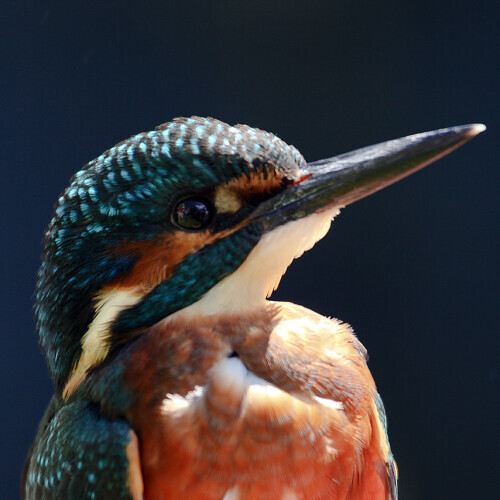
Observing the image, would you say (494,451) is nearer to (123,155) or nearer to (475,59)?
(475,59)

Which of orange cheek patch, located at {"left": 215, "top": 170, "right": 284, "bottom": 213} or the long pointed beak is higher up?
orange cheek patch, located at {"left": 215, "top": 170, "right": 284, "bottom": 213}

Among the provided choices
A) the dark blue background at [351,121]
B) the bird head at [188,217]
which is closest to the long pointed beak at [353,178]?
the bird head at [188,217]

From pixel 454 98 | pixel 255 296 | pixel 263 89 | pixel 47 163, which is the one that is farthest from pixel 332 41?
pixel 255 296

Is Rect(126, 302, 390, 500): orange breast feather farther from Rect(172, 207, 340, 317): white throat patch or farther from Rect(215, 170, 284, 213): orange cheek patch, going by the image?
Rect(215, 170, 284, 213): orange cheek patch

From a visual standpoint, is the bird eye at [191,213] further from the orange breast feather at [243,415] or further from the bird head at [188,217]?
the orange breast feather at [243,415]

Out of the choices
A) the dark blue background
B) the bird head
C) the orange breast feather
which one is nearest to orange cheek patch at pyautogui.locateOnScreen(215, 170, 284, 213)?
the bird head

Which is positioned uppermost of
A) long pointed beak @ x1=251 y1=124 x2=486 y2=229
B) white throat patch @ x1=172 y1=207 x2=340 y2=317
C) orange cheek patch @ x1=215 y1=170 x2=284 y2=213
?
orange cheek patch @ x1=215 y1=170 x2=284 y2=213
